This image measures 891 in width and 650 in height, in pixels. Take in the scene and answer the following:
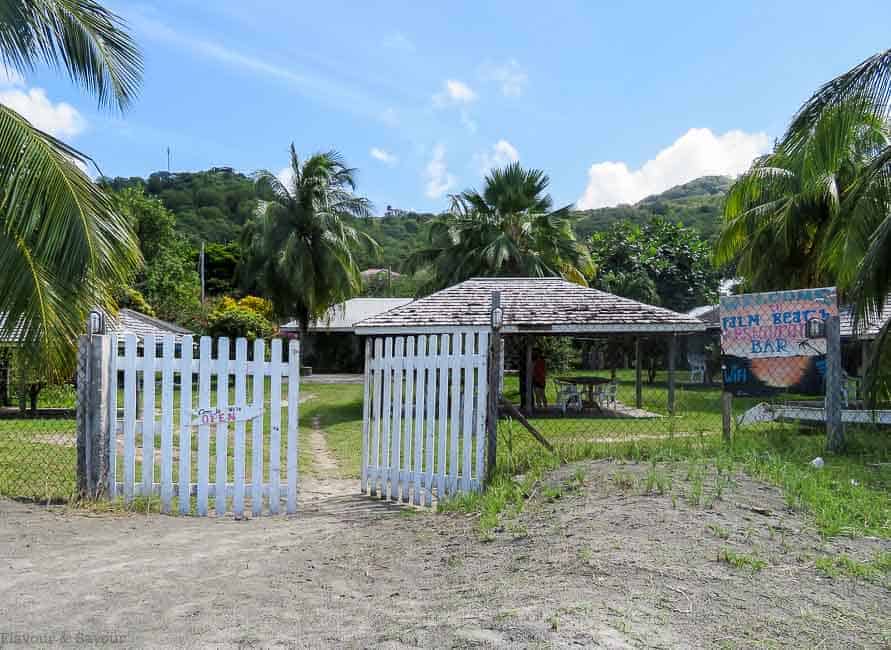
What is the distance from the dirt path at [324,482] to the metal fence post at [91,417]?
1996 millimetres

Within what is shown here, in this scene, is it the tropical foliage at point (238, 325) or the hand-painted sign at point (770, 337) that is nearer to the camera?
the hand-painted sign at point (770, 337)

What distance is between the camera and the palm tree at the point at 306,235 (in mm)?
31828

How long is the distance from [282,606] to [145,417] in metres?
3.13

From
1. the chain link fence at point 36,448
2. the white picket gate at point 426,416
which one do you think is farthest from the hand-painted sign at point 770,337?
the chain link fence at point 36,448

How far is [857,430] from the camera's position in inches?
371

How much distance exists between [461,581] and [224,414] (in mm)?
3117

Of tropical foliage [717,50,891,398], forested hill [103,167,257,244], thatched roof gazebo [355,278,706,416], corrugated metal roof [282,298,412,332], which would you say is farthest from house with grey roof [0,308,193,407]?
forested hill [103,167,257,244]

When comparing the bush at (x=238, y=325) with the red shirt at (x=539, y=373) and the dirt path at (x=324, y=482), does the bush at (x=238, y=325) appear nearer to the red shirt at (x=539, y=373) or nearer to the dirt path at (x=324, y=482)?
the red shirt at (x=539, y=373)

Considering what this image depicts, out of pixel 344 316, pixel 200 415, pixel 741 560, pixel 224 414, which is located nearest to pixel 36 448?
pixel 200 415

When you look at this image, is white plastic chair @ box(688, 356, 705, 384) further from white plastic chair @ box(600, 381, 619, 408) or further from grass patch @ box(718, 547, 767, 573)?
grass patch @ box(718, 547, 767, 573)

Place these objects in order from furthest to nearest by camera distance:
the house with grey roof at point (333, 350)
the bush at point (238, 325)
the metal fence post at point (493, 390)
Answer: the house with grey roof at point (333, 350)
the bush at point (238, 325)
the metal fence post at point (493, 390)

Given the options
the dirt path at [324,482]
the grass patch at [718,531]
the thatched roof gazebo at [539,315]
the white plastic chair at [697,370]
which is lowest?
the dirt path at [324,482]

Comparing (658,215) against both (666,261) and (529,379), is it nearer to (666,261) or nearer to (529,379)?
(666,261)

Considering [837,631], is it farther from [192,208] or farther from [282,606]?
[192,208]
